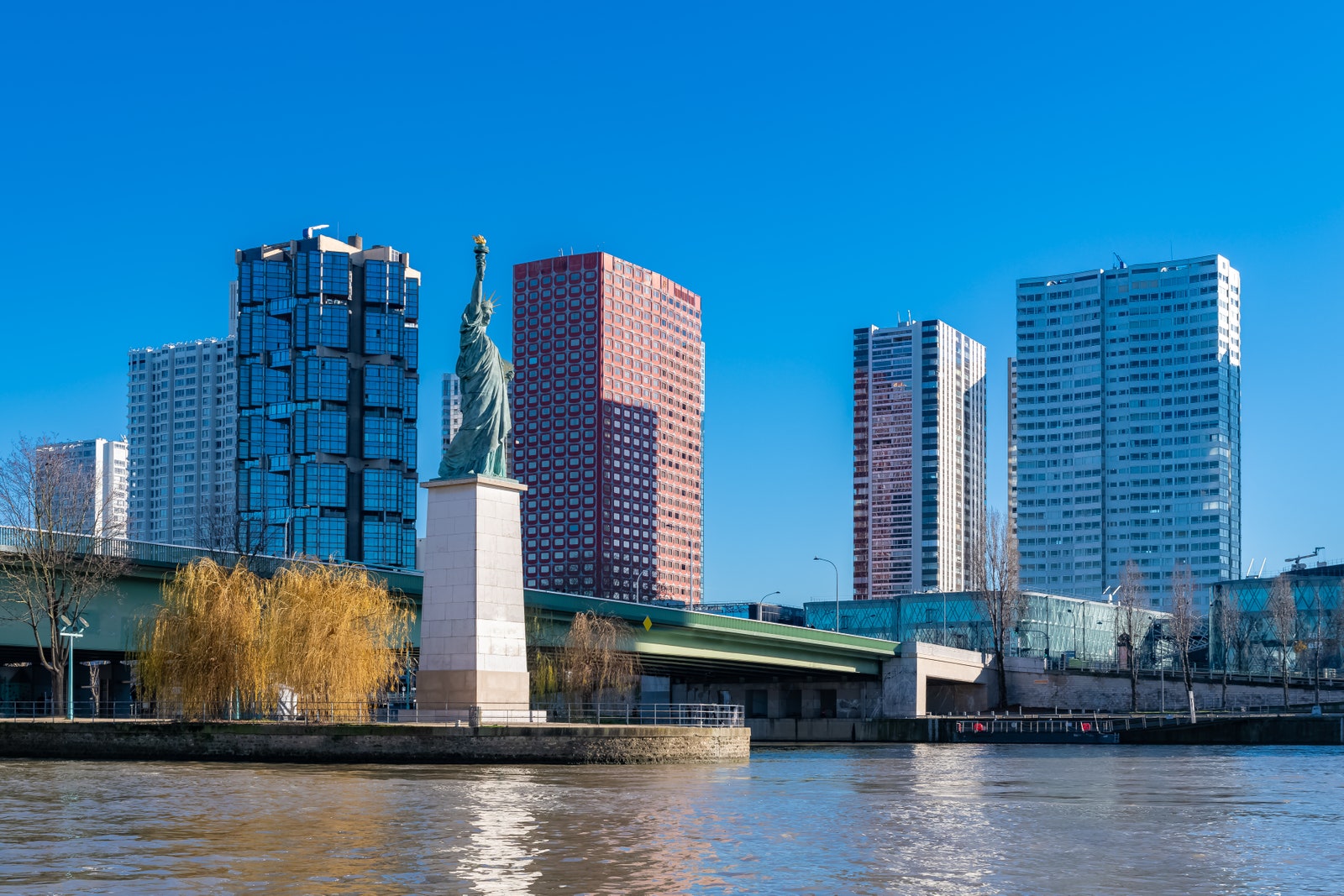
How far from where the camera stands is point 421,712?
2477 inches

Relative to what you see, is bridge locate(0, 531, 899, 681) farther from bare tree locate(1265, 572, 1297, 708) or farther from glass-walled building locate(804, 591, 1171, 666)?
bare tree locate(1265, 572, 1297, 708)

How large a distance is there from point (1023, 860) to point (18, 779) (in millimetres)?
34687

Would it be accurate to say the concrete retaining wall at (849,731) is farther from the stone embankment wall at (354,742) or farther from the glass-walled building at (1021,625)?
the stone embankment wall at (354,742)

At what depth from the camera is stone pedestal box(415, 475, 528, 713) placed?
63156 mm

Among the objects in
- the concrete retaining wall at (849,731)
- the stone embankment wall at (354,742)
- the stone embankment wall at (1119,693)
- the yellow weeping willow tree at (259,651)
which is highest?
the yellow weeping willow tree at (259,651)

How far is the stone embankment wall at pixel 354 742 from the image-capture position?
200 feet

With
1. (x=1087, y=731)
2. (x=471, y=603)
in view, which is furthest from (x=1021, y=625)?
(x=471, y=603)

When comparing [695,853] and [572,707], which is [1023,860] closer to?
[695,853]

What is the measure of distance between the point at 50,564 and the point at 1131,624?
112 metres

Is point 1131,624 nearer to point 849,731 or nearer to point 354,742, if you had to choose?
point 849,731

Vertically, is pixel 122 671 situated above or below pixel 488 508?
below

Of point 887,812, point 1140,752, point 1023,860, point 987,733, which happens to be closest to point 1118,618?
point 987,733

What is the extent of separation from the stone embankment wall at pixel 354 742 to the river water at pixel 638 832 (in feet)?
4.71

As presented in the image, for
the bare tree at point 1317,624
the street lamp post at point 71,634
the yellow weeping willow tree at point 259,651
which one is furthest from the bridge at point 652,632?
the bare tree at point 1317,624
